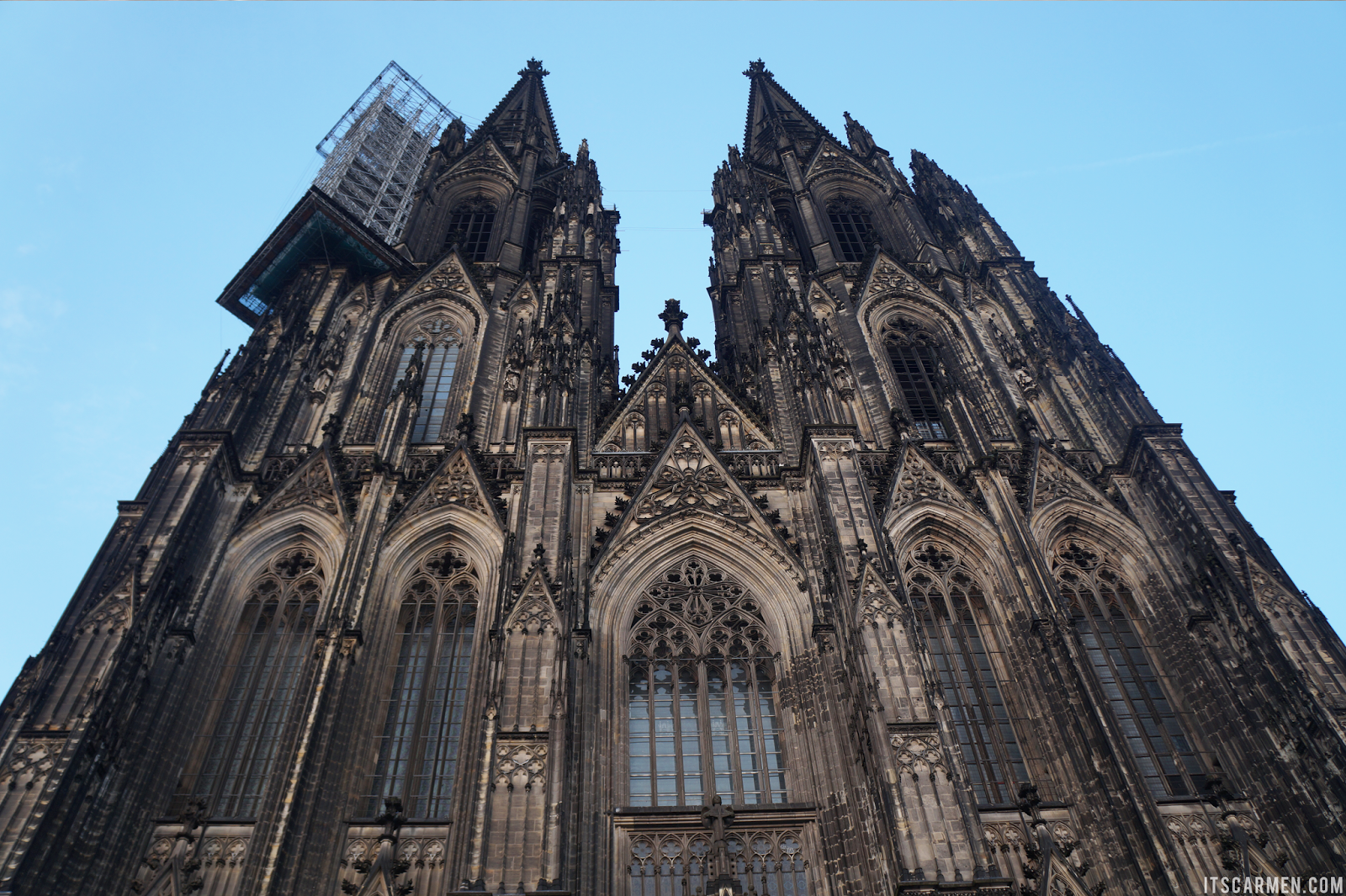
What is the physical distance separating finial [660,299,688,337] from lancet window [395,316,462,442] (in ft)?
17.1

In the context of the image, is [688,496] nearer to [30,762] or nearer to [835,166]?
[30,762]

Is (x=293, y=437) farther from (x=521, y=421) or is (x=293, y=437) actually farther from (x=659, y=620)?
(x=659, y=620)

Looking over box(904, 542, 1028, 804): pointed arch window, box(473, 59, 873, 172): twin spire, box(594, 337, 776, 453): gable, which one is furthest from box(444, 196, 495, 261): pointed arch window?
box(904, 542, 1028, 804): pointed arch window

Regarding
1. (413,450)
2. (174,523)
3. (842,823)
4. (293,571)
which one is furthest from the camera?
(413,450)

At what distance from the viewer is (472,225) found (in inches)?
1250

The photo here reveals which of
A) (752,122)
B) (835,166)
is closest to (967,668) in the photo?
(835,166)

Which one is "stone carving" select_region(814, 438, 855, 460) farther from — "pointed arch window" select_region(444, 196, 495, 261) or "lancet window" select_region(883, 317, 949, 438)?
"pointed arch window" select_region(444, 196, 495, 261)

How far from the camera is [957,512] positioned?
19.8 metres

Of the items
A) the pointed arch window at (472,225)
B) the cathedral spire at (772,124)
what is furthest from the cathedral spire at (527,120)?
the cathedral spire at (772,124)

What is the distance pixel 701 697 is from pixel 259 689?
288 inches

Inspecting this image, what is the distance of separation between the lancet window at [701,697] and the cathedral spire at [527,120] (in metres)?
22.1

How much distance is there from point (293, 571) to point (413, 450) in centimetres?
358

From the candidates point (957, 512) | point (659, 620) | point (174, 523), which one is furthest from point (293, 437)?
point (957, 512)

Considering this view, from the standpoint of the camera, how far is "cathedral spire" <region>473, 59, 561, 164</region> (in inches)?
1437
